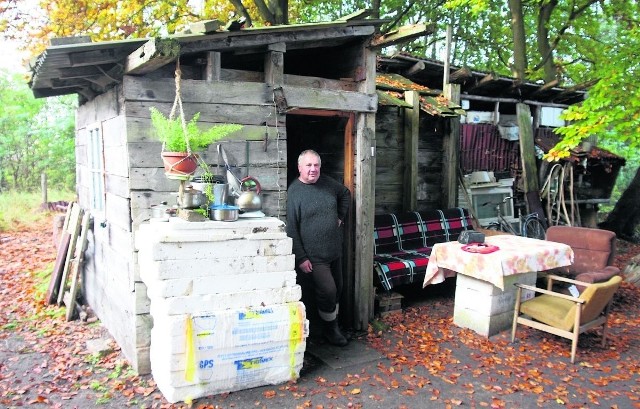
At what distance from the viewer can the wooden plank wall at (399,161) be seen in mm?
7984

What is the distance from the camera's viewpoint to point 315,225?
17.3 ft

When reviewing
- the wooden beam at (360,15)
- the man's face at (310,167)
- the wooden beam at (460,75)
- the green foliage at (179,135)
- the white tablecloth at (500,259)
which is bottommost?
the white tablecloth at (500,259)

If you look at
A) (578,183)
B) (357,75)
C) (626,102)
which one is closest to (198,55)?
(357,75)

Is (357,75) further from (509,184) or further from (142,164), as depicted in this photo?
(509,184)

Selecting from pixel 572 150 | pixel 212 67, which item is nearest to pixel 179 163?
pixel 212 67

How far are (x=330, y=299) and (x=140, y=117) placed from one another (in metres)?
2.73

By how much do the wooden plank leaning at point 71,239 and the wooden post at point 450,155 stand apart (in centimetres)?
588

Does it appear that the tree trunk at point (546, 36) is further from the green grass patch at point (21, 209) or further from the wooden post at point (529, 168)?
the green grass patch at point (21, 209)

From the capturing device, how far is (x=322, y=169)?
6828 mm

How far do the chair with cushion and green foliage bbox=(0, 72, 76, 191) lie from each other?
17357 mm

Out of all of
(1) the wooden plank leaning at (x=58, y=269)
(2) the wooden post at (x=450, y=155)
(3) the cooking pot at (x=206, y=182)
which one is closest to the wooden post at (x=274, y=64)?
(3) the cooking pot at (x=206, y=182)

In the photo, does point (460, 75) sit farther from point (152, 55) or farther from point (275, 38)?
point (152, 55)

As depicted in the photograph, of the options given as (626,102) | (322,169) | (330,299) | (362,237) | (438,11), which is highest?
(438,11)

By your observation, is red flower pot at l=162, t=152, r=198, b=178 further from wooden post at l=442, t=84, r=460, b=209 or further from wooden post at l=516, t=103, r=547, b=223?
wooden post at l=516, t=103, r=547, b=223
